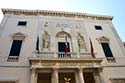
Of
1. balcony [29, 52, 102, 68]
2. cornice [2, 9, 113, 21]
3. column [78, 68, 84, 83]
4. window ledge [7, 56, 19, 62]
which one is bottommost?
column [78, 68, 84, 83]

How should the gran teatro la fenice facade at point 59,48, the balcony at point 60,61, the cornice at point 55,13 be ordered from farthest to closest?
the cornice at point 55,13
the gran teatro la fenice facade at point 59,48
the balcony at point 60,61

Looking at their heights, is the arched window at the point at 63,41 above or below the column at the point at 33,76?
above

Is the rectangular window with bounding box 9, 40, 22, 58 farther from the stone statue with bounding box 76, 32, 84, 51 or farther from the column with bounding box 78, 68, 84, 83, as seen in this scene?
the stone statue with bounding box 76, 32, 84, 51

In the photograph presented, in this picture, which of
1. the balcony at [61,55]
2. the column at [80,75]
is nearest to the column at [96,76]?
the column at [80,75]

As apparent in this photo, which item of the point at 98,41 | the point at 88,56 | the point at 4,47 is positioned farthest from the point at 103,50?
the point at 4,47

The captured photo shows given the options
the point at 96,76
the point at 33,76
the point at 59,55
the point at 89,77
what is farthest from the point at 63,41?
the point at 33,76

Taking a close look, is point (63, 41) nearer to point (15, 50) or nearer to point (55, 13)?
point (55, 13)

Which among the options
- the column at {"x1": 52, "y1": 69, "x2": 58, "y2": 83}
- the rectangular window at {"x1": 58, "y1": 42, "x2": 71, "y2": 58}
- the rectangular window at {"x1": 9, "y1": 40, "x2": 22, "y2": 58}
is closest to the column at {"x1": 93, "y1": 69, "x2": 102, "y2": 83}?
the rectangular window at {"x1": 58, "y1": 42, "x2": 71, "y2": 58}

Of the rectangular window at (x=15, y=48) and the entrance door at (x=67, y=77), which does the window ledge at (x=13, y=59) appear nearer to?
the rectangular window at (x=15, y=48)

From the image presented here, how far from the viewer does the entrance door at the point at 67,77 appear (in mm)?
13164

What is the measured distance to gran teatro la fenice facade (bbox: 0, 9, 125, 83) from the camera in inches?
491

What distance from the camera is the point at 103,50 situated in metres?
15.6

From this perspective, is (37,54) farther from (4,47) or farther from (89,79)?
(89,79)

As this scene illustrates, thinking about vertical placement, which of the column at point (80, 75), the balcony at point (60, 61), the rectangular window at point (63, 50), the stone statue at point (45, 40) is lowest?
the column at point (80, 75)
